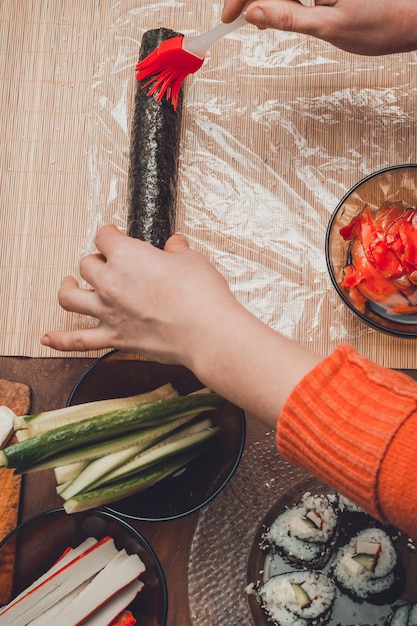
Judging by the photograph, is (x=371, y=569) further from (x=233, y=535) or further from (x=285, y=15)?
(x=285, y=15)

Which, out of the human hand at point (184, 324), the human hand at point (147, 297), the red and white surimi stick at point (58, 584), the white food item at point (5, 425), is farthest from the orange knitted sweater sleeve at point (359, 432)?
the white food item at point (5, 425)

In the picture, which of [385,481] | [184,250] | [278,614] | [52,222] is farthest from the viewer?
[52,222]

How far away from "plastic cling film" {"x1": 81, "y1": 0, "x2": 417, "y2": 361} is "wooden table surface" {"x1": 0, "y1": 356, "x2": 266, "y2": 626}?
0.29 metres

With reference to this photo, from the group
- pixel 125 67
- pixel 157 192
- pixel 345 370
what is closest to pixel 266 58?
pixel 125 67

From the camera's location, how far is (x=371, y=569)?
119cm

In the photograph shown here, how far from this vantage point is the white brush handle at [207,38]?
1.20m

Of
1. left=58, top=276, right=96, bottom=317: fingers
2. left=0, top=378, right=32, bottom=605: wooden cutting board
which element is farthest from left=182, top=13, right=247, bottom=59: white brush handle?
left=0, top=378, right=32, bottom=605: wooden cutting board

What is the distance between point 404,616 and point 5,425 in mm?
864

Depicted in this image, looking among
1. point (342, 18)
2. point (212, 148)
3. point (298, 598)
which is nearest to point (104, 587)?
point (298, 598)

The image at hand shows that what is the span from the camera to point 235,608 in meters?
1.22

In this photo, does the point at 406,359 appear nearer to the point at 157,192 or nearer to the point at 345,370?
the point at 345,370

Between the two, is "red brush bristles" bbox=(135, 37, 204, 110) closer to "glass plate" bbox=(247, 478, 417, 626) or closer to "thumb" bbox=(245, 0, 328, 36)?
"thumb" bbox=(245, 0, 328, 36)

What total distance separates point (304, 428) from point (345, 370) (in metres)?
0.10

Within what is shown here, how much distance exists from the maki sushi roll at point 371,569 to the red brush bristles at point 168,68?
0.99 meters
